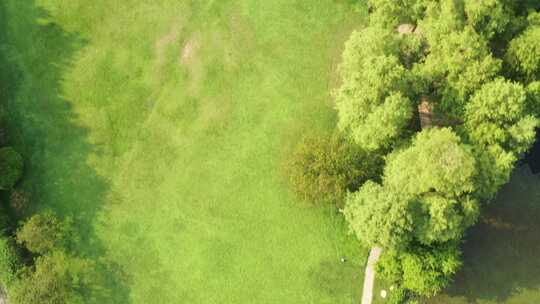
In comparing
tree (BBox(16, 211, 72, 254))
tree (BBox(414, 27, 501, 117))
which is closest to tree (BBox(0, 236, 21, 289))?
tree (BBox(16, 211, 72, 254))

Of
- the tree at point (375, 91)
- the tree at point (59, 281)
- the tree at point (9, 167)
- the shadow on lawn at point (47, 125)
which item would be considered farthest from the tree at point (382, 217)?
the tree at point (9, 167)

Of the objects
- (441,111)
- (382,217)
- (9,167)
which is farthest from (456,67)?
(9,167)

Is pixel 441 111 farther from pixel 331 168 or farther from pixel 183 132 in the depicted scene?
pixel 183 132

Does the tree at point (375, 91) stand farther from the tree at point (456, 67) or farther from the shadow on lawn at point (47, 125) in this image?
the shadow on lawn at point (47, 125)

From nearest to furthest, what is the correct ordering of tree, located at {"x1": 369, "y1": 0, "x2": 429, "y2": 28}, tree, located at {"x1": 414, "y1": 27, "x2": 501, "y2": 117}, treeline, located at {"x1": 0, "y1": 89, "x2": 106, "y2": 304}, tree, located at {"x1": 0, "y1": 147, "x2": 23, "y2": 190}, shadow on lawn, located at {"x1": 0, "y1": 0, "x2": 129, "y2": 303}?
tree, located at {"x1": 414, "y1": 27, "x2": 501, "y2": 117}
tree, located at {"x1": 369, "y1": 0, "x2": 429, "y2": 28}
treeline, located at {"x1": 0, "y1": 89, "x2": 106, "y2": 304}
tree, located at {"x1": 0, "y1": 147, "x2": 23, "y2": 190}
shadow on lawn, located at {"x1": 0, "y1": 0, "x2": 129, "y2": 303}

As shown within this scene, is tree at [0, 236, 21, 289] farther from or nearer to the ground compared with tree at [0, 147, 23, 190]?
nearer to the ground

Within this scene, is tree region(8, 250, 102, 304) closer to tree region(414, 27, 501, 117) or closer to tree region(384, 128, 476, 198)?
tree region(384, 128, 476, 198)

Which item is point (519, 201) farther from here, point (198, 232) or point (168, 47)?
point (168, 47)
